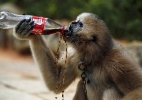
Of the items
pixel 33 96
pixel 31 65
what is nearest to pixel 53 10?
pixel 31 65

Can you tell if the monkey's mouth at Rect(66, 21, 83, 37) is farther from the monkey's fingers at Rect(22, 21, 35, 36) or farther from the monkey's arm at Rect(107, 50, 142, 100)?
the monkey's arm at Rect(107, 50, 142, 100)

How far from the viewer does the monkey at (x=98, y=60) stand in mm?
6246

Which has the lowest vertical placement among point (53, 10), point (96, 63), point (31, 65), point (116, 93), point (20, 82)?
point (116, 93)

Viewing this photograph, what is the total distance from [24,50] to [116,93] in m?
12.9

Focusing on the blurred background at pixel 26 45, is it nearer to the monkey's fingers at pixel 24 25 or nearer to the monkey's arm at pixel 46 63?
the monkey's arm at pixel 46 63

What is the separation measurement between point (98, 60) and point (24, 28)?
1.19 m

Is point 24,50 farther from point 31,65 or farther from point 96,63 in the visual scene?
point 96,63

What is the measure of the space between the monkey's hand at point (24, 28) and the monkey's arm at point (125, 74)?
50.5 inches

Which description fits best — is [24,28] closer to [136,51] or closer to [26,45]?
[136,51]

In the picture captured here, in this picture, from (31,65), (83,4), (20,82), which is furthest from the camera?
(83,4)

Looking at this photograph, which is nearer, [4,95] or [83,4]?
[4,95]

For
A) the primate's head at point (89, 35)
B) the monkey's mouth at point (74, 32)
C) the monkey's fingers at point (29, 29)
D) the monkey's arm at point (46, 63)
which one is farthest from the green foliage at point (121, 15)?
the monkey's fingers at point (29, 29)

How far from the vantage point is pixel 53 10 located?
19.0m

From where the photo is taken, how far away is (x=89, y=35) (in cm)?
629
